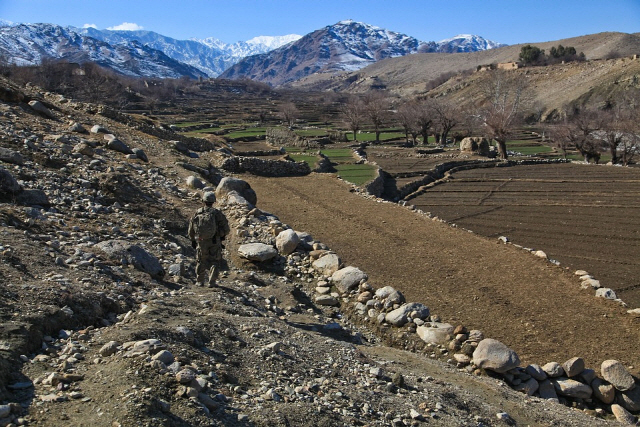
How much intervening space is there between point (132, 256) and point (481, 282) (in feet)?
27.8

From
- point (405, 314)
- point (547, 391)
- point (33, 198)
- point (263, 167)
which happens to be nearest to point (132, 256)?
point (33, 198)

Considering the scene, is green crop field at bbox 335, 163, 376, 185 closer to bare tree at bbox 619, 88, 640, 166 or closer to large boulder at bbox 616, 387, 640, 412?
large boulder at bbox 616, 387, 640, 412

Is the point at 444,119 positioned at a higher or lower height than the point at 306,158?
higher

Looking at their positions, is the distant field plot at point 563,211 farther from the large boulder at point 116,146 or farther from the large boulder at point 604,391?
the large boulder at point 116,146

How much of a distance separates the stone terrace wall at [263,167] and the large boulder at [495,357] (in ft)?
67.4

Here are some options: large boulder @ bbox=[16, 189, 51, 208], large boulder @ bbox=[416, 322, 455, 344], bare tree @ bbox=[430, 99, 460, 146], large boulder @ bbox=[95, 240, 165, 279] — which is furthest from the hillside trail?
bare tree @ bbox=[430, 99, 460, 146]

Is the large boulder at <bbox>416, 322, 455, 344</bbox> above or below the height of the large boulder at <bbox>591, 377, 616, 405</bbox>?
above

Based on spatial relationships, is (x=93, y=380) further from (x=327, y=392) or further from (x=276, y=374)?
(x=327, y=392)

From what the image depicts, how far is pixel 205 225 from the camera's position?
956 cm

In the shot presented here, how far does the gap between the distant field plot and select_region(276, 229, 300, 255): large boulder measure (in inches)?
387

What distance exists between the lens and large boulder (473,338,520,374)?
8.66 m

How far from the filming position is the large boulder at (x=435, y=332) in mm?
9630

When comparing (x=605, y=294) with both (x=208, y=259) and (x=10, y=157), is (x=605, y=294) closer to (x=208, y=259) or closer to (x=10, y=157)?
(x=208, y=259)

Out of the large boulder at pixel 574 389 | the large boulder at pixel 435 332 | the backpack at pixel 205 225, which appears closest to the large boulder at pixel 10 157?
the backpack at pixel 205 225
